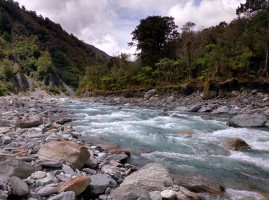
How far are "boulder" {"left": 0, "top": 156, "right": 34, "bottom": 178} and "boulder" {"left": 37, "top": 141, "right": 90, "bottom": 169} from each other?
45.9 inches

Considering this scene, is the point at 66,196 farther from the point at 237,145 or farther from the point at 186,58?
the point at 186,58

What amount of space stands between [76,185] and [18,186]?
1100mm

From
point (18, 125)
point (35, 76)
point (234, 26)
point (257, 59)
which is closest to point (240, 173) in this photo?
point (18, 125)

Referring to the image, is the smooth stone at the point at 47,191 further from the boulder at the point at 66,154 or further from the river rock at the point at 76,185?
the boulder at the point at 66,154

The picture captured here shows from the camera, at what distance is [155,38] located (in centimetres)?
5119

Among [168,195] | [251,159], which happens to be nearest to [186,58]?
[251,159]

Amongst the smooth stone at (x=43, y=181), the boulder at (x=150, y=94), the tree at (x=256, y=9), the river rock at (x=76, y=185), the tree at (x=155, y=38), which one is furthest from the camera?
the tree at (x=155, y=38)

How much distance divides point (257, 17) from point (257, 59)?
18.1 ft

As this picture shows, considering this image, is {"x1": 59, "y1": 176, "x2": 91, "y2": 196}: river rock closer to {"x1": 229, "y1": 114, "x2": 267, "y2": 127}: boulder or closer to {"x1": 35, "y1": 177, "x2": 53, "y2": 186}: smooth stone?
{"x1": 35, "y1": 177, "x2": 53, "y2": 186}: smooth stone

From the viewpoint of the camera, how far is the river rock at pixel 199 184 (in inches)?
263

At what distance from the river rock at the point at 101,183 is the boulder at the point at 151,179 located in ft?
1.12

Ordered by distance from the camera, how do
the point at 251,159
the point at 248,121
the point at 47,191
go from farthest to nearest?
the point at 248,121, the point at 251,159, the point at 47,191

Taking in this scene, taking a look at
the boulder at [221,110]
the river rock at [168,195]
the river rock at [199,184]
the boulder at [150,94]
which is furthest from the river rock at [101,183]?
the boulder at [150,94]

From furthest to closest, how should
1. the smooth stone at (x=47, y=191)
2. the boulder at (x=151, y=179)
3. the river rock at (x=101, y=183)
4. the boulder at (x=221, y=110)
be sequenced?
the boulder at (x=221, y=110)
the boulder at (x=151, y=179)
the river rock at (x=101, y=183)
the smooth stone at (x=47, y=191)
